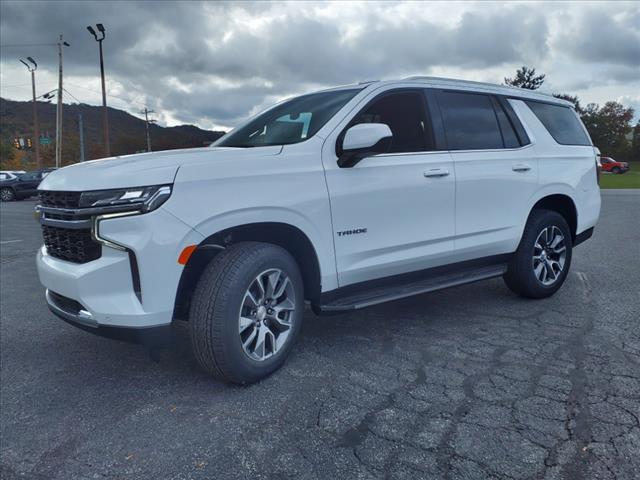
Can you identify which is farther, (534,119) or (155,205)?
(534,119)

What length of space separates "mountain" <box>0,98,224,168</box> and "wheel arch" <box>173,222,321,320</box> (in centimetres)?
180

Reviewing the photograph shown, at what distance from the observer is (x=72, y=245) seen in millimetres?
2947

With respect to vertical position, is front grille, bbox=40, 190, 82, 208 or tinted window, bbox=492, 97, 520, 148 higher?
tinted window, bbox=492, 97, 520, 148

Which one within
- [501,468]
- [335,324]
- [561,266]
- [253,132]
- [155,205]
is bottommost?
[501,468]

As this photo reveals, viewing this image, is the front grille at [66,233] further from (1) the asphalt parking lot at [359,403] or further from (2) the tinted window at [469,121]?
(2) the tinted window at [469,121]

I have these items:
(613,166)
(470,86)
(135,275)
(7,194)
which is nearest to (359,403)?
(135,275)

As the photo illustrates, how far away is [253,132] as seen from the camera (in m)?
4.16

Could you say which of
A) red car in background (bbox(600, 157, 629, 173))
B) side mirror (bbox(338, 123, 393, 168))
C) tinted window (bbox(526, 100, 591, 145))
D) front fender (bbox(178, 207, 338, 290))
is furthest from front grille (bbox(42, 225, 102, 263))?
red car in background (bbox(600, 157, 629, 173))

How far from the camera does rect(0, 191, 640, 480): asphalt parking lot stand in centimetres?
237

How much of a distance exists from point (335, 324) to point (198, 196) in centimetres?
198

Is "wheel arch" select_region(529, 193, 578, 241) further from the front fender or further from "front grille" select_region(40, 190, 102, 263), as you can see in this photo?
"front grille" select_region(40, 190, 102, 263)

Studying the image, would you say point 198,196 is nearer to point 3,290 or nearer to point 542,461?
point 542,461

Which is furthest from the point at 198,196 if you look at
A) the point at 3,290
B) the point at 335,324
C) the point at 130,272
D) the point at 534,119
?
the point at 3,290

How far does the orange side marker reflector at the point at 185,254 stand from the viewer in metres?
2.81
